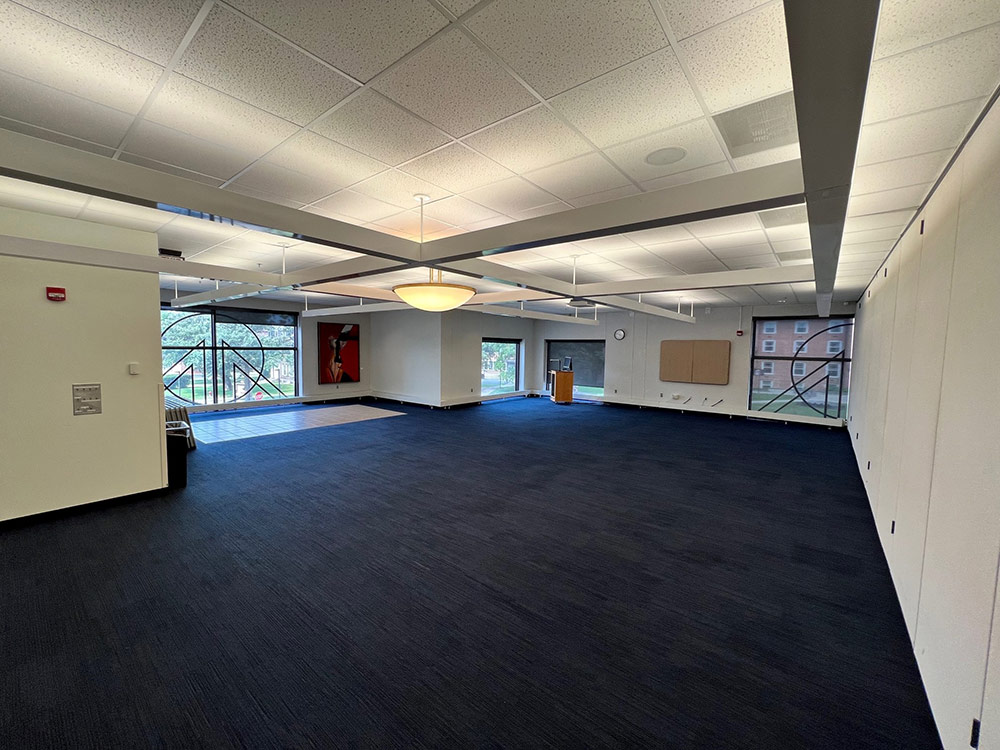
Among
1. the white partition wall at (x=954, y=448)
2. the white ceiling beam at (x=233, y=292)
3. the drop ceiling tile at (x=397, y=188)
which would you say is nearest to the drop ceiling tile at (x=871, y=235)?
the white partition wall at (x=954, y=448)

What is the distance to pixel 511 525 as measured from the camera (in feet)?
12.6

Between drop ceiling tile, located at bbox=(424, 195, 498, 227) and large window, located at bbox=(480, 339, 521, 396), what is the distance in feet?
28.4

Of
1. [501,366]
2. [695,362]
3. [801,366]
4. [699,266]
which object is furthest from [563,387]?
[699,266]

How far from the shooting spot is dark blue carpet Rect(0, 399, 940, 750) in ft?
5.97

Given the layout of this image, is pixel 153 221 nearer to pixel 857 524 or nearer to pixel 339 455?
pixel 339 455

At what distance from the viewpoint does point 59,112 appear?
2051mm

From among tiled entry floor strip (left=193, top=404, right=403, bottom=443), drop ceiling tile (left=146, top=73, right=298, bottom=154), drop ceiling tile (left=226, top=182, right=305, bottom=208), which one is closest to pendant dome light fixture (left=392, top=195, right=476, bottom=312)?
drop ceiling tile (left=226, top=182, right=305, bottom=208)

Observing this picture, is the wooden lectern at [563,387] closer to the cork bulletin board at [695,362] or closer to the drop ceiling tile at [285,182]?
the cork bulletin board at [695,362]

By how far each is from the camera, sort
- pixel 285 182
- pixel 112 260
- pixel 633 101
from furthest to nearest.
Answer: pixel 112 260 < pixel 285 182 < pixel 633 101

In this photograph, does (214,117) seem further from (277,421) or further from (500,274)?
(277,421)

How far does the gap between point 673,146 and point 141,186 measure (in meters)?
2.70

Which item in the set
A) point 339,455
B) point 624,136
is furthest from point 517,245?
point 339,455

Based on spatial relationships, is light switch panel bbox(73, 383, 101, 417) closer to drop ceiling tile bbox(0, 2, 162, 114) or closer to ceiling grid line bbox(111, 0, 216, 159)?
ceiling grid line bbox(111, 0, 216, 159)

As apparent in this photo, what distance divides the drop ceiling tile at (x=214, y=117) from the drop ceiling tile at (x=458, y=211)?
4.12 ft
